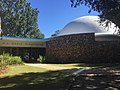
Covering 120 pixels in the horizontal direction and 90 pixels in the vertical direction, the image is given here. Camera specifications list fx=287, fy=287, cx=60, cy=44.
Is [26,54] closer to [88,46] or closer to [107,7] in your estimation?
→ [88,46]

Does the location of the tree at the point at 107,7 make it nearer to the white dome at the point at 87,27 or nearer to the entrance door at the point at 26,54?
the white dome at the point at 87,27

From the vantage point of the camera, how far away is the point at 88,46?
35.6 m

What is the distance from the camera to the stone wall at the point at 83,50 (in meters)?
34.9

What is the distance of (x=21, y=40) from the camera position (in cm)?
4331

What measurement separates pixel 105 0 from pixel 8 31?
45.4 meters

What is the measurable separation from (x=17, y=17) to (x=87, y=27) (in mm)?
22784

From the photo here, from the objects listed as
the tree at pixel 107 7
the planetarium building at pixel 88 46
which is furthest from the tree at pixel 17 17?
the tree at pixel 107 7

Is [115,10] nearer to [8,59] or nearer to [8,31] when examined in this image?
[8,59]

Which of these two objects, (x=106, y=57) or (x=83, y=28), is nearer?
(x=106, y=57)

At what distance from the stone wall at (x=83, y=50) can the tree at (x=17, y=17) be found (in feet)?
70.4

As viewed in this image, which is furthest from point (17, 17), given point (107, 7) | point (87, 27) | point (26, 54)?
point (107, 7)

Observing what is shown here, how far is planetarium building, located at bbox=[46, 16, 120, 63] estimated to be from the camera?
34969mm

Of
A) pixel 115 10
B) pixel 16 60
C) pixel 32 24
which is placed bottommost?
pixel 16 60

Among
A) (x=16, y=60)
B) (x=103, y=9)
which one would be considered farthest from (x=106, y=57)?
(x=103, y=9)
